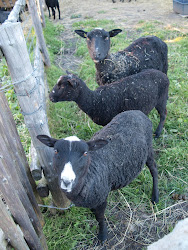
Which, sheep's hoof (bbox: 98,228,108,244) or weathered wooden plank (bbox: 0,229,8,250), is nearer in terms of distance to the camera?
weathered wooden plank (bbox: 0,229,8,250)

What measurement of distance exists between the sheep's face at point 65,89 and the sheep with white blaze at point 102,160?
984 millimetres

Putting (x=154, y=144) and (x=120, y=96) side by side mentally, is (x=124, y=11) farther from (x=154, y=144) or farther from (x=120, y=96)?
(x=154, y=144)

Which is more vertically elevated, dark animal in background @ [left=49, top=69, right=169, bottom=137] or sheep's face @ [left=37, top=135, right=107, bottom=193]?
sheep's face @ [left=37, top=135, right=107, bottom=193]

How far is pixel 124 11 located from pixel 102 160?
11425mm

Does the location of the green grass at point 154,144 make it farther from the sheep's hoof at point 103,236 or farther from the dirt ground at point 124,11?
the dirt ground at point 124,11

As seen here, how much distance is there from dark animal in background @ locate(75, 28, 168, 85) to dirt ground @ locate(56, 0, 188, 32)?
4.40 metres

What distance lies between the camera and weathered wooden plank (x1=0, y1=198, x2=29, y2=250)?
1.70 m

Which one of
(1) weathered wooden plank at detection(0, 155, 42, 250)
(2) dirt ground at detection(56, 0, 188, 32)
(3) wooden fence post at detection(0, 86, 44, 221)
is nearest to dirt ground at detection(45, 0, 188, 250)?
(2) dirt ground at detection(56, 0, 188, 32)

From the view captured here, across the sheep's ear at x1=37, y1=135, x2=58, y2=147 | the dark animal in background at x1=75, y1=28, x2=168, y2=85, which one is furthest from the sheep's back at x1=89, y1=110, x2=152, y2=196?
the dark animal in background at x1=75, y1=28, x2=168, y2=85

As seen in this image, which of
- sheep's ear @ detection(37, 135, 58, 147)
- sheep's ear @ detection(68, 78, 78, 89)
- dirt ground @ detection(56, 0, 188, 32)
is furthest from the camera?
dirt ground @ detection(56, 0, 188, 32)

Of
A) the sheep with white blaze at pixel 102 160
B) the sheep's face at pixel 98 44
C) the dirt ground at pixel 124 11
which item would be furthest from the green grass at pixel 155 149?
the dirt ground at pixel 124 11

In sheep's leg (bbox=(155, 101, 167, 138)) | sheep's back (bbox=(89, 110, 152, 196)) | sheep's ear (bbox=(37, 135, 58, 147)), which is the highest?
sheep's ear (bbox=(37, 135, 58, 147))

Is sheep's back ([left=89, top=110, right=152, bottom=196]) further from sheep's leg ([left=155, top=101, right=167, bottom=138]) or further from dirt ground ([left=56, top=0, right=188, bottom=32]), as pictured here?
dirt ground ([left=56, top=0, right=188, bottom=32])

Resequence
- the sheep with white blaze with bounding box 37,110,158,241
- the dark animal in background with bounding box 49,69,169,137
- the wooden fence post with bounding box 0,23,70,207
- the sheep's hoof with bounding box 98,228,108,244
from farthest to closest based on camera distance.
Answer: the dark animal in background with bounding box 49,69,169,137, the sheep's hoof with bounding box 98,228,108,244, the sheep with white blaze with bounding box 37,110,158,241, the wooden fence post with bounding box 0,23,70,207
